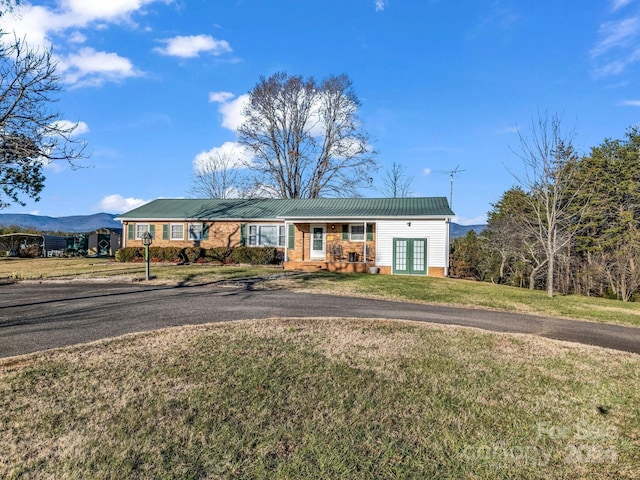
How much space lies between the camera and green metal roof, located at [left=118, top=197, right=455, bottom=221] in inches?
791

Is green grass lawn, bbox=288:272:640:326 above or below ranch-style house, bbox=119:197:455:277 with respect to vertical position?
below

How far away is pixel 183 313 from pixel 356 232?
1357cm

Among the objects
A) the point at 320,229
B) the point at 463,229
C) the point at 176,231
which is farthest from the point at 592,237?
the point at 176,231

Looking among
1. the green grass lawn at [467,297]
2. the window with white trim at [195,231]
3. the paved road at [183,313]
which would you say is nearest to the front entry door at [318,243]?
the green grass lawn at [467,297]

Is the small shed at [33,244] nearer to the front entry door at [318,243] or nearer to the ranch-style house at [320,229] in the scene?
the ranch-style house at [320,229]

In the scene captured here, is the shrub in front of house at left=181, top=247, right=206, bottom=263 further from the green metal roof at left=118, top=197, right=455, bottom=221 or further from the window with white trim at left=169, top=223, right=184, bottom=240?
the green metal roof at left=118, top=197, right=455, bottom=221

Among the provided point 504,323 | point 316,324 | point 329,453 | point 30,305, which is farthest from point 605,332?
point 30,305

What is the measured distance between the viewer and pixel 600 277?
25141mm

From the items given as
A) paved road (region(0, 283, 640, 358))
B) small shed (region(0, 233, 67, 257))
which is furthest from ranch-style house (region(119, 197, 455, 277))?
small shed (region(0, 233, 67, 257))

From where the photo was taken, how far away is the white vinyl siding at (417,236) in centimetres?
1896

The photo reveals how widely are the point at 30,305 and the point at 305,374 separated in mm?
7802

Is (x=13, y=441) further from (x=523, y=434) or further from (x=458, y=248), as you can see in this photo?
(x=458, y=248)

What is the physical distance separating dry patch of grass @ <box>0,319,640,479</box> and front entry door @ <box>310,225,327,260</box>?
1545cm

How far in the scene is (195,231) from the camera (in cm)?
2355
